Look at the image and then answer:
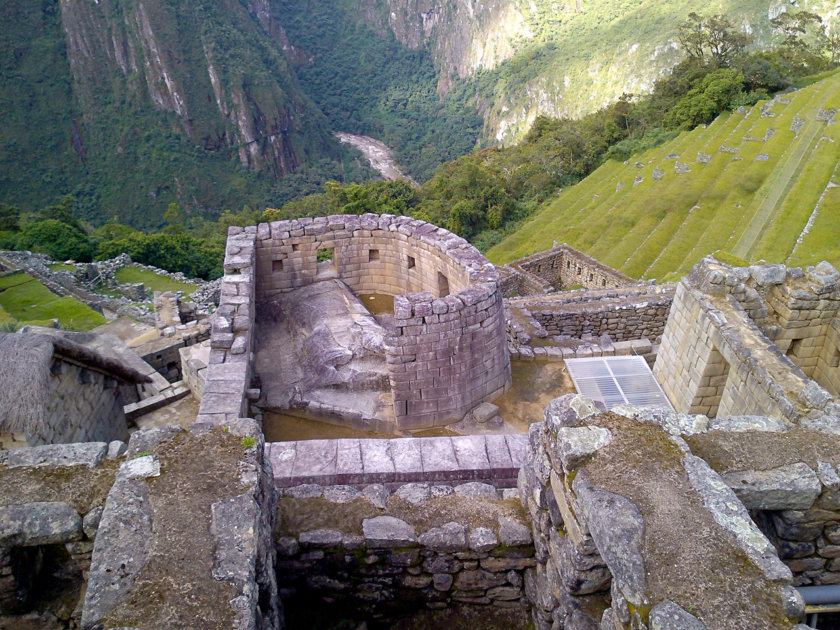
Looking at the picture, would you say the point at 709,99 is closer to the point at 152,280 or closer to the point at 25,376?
the point at 152,280

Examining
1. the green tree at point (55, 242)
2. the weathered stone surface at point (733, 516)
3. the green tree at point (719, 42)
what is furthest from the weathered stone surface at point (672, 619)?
the green tree at point (719, 42)

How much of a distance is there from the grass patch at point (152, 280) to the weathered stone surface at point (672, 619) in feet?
106

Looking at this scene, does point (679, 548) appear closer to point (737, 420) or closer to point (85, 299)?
point (737, 420)

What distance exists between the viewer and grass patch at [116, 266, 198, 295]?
3344 centimetres

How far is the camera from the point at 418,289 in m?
12.7

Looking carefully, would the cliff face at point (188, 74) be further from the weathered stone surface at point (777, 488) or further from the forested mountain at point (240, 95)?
the weathered stone surface at point (777, 488)

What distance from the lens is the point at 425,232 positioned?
12.0 metres

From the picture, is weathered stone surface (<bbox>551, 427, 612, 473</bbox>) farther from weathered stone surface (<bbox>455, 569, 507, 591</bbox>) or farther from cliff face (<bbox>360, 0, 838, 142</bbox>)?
cliff face (<bbox>360, 0, 838, 142</bbox>)

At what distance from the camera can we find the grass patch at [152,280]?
33438 millimetres

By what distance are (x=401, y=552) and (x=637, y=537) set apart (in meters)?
2.43

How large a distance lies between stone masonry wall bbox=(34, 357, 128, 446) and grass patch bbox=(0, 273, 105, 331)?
14.1 meters

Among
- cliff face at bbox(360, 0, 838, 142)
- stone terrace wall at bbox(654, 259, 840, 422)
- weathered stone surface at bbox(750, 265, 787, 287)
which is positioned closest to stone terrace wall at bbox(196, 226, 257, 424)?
stone terrace wall at bbox(654, 259, 840, 422)

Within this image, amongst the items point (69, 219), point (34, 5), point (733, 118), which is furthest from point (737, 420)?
point (34, 5)

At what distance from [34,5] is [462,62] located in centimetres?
8510
